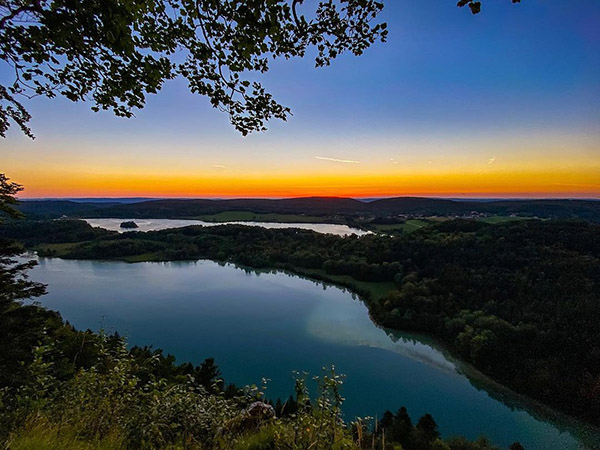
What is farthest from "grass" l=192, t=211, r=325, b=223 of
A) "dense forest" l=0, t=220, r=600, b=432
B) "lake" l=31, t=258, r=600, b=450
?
"lake" l=31, t=258, r=600, b=450

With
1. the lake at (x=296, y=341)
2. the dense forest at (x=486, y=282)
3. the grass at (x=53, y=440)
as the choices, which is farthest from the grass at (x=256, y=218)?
the grass at (x=53, y=440)

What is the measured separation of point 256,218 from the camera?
509ft

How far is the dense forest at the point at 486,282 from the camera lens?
2577 centimetres

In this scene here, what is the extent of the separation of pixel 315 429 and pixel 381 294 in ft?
157

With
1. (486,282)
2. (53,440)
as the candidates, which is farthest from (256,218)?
(53,440)

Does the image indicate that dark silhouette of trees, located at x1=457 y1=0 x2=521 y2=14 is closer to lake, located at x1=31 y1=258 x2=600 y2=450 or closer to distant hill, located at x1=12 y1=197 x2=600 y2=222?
lake, located at x1=31 y1=258 x2=600 y2=450

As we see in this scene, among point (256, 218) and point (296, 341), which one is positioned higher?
point (256, 218)

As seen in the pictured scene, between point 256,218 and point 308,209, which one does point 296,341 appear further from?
point 308,209

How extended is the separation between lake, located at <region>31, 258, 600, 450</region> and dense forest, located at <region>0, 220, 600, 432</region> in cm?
271

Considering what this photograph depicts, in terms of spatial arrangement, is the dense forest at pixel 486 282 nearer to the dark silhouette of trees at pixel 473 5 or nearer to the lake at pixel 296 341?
the lake at pixel 296 341

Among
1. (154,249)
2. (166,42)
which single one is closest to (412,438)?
(166,42)

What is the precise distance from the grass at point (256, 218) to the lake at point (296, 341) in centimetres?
9085

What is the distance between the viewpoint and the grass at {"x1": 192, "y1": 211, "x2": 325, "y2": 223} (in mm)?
152250

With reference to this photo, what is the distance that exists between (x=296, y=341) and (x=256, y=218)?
12554 cm
